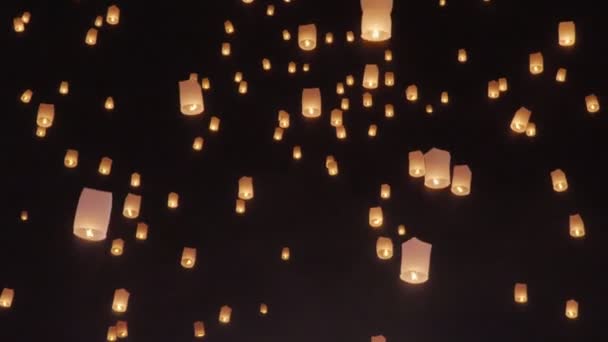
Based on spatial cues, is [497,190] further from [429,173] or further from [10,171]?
[10,171]

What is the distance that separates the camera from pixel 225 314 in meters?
6.64

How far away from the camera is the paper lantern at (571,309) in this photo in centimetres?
645

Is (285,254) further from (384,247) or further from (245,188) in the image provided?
(384,247)

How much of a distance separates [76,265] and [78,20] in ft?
7.65

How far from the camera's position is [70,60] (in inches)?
288

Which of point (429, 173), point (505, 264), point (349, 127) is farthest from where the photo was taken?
point (349, 127)

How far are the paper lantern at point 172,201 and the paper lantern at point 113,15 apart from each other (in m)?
1.69

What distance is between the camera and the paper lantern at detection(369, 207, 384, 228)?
22.2 ft

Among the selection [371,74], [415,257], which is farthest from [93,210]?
[371,74]

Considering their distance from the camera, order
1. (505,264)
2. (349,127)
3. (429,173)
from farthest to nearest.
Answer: (349,127) → (505,264) → (429,173)

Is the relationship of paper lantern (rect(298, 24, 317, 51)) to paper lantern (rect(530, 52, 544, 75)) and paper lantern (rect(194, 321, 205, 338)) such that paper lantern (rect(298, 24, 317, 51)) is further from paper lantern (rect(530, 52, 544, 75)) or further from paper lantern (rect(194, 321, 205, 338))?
paper lantern (rect(194, 321, 205, 338))

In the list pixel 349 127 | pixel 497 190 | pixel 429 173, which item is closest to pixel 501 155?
pixel 497 190

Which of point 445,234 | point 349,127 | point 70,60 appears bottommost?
point 445,234

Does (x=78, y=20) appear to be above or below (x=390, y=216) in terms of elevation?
above
